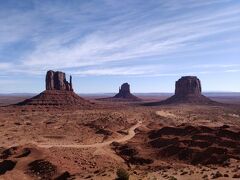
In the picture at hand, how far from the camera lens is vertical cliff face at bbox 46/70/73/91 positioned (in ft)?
436

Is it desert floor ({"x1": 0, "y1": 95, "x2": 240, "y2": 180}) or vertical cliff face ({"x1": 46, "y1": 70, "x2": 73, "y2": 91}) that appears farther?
vertical cliff face ({"x1": 46, "y1": 70, "x2": 73, "y2": 91})

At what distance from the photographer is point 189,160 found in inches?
1517

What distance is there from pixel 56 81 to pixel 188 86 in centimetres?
6247

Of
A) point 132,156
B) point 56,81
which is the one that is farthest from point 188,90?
point 132,156

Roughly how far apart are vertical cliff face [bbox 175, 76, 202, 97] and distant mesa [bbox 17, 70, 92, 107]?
→ 171 feet

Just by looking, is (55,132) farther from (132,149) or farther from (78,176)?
(78,176)

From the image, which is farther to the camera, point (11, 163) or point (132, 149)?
point (132, 149)

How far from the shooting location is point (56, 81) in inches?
5305

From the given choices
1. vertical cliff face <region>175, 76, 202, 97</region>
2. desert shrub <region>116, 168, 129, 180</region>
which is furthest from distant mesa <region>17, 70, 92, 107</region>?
desert shrub <region>116, 168, 129, 180</region>

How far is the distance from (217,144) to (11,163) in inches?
933

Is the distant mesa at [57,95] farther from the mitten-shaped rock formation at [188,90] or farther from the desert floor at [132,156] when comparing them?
the desert floor at [132,156]

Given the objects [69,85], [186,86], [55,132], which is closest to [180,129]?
[55,132]

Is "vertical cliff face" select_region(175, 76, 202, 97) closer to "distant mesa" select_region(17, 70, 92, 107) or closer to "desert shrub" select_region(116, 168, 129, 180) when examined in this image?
"distant mesa" select_region(17, 70, 92, 107)

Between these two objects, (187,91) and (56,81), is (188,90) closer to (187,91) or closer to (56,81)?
(187,91)
